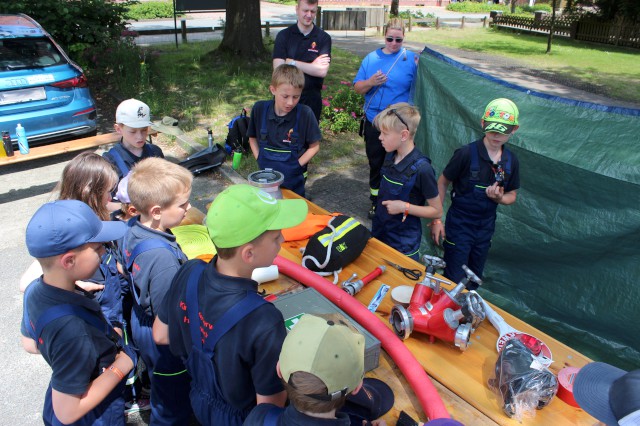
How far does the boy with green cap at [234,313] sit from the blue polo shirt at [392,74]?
11.1 feet

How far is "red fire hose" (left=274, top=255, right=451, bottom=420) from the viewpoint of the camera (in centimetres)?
199

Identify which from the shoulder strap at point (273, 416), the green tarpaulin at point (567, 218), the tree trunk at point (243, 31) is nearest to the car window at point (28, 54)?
the tree trunk at point (243, 31)

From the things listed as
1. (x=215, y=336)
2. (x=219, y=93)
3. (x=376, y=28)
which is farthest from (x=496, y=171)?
(x=376, y=28)

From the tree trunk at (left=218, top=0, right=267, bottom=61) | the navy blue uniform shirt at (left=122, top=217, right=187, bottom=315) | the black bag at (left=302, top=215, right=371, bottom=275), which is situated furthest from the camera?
the tree trunk at (left=218, top=0, right=267, bottom=61)

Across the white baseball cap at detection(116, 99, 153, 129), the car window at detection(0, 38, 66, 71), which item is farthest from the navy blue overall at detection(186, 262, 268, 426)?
the car window at detection(0, 38, 66, 71)

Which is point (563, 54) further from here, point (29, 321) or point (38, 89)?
point (29, 321)

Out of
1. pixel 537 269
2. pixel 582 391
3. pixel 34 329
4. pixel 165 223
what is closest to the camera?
pixel 582 391

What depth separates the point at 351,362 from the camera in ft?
4.66

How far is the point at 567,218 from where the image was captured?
12.2 feet

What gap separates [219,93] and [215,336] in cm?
887

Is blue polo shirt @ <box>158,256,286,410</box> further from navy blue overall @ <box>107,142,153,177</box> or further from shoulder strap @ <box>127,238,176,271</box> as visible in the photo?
navy blue overall @ <box>107,142,153,177</box>

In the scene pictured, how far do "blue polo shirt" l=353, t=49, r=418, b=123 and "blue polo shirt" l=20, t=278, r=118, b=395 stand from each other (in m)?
3.77

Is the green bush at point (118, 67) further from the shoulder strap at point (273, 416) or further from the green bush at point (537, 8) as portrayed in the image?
the green bush at point (537, 8)

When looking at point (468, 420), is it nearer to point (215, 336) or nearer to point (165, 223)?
point (215, 336)
